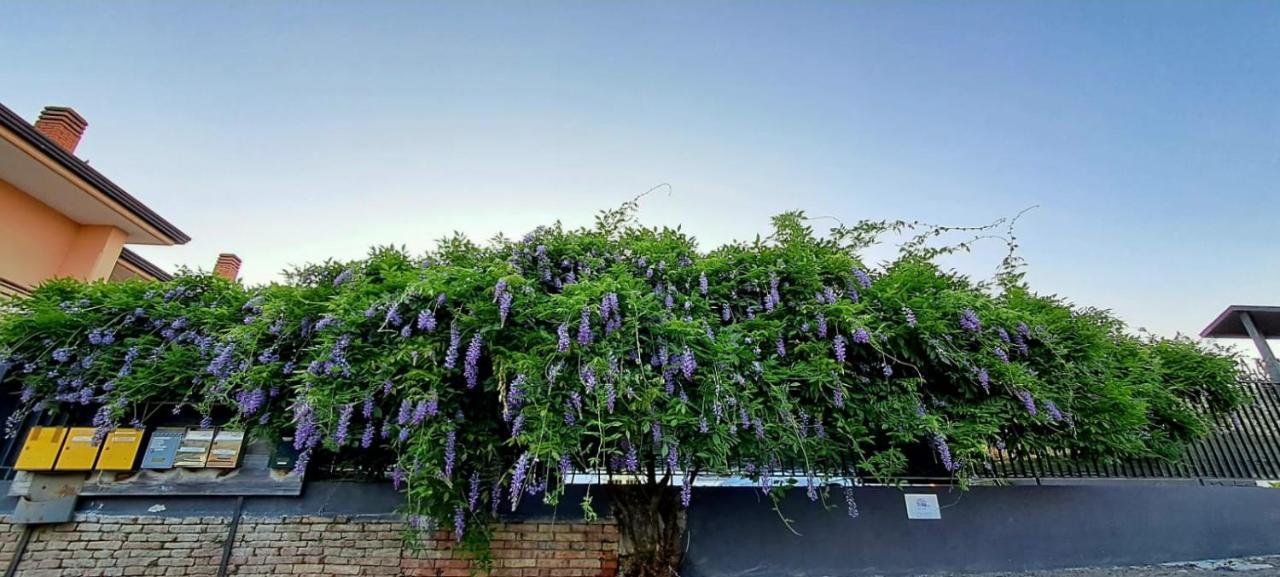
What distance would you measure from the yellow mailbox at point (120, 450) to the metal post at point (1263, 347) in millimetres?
11574

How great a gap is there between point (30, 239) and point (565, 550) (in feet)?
31.0

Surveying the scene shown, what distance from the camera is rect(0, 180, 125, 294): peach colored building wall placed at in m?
6.19

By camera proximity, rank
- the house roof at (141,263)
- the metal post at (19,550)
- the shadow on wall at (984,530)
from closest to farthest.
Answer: the metal post at (19,550) → the shadow on wall at (984,530) → the house roof at (141,263)

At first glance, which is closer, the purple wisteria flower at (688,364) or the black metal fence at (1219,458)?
the purple wisteria flower at (688,364)

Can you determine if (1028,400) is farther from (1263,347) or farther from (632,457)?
(1263,347)

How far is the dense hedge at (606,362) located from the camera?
2.38 meters

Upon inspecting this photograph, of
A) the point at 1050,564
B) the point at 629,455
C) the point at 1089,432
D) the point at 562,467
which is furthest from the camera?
the point at 1050,564

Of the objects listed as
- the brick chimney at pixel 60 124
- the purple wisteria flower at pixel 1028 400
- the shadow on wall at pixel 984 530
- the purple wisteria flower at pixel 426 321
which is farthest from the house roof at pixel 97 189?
the purple wisteria flower at pixel 1028 400

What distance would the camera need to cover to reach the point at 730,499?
3.73m

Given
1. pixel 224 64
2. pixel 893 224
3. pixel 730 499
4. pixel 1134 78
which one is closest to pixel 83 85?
pixel 224 64

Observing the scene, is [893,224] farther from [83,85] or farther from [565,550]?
[83,85]

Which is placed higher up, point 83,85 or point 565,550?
point 83,85

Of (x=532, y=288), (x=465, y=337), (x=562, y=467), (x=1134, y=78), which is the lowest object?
(x=562, y=467)

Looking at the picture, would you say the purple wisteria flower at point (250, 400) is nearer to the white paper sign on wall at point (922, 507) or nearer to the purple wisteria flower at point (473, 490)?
the purple wisteria flower at point (473, 490)
